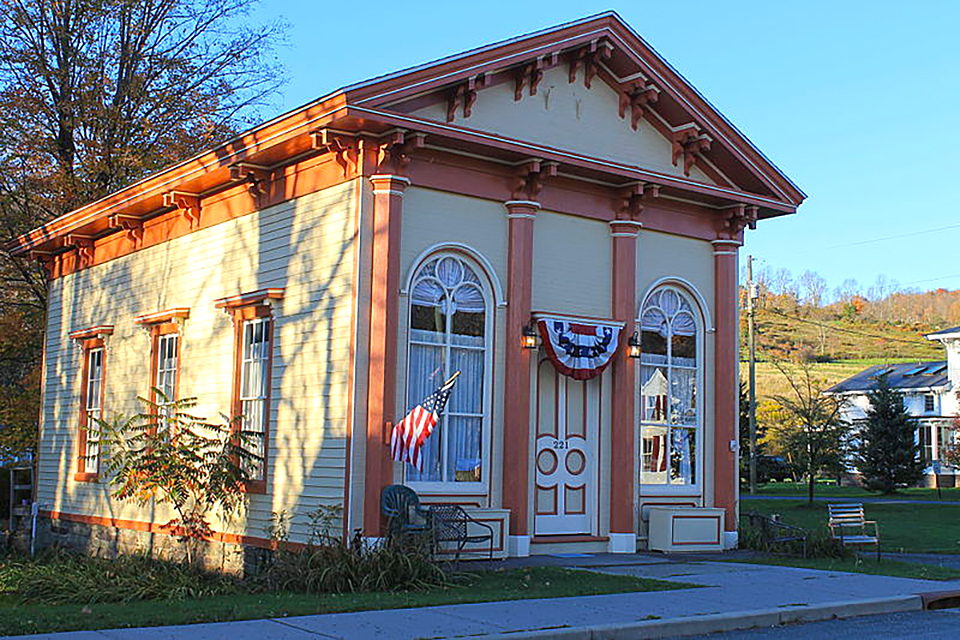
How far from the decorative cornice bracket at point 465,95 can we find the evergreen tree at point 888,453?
3560 cm

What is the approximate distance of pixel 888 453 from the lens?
47.6 metres

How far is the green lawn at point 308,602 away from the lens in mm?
9820

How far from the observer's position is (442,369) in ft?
49.3

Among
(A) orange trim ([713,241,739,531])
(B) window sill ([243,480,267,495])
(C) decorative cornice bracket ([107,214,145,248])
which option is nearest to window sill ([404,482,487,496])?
(B) window sill ([243,480,267,495])

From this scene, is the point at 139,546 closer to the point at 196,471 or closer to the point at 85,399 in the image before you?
the point at 196,471

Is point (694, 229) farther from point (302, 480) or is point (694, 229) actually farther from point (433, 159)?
point (302, 480)

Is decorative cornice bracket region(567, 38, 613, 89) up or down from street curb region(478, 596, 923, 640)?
up

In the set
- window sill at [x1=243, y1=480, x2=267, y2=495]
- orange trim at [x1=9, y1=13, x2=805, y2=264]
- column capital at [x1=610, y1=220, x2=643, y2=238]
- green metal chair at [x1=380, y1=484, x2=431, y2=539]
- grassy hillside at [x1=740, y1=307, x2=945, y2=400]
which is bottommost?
green metal chair at [x1=380, y1=484, x2=431, y2=539]

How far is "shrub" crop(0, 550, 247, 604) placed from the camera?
1375cm

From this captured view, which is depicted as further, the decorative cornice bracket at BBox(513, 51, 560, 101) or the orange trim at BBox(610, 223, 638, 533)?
the orange trim at BBox(610, 223, 638, 533)

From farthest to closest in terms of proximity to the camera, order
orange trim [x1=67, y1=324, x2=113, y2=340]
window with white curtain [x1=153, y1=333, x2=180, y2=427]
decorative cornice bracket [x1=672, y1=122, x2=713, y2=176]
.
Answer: orange trim [x1=67, y1=324, x2=113, y2=340]
window with white curtain [x1=153, y1=333, x2=180, y2=427]
decorative cornice bracket [x1=672, y1=122, x2=713, y2=176]

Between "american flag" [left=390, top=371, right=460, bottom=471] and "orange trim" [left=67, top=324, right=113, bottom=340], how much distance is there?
8561mm

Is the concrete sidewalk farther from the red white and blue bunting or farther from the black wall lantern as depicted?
the black wall lantern

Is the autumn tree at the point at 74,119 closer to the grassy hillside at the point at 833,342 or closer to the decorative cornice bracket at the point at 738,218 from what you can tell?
the decorative cornice bracket at the point at 738,218
